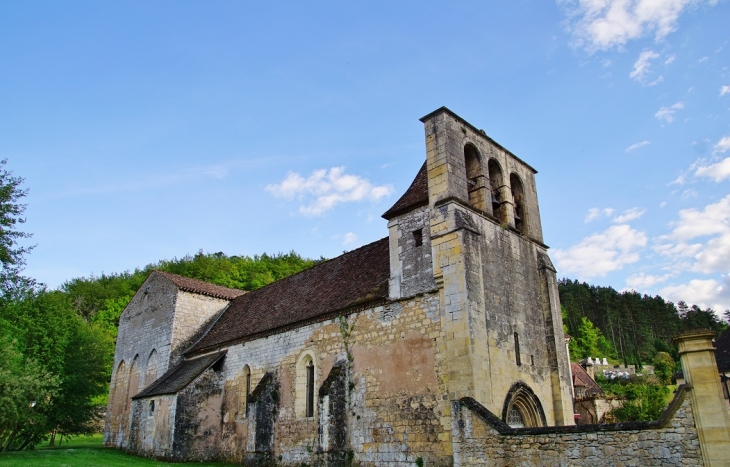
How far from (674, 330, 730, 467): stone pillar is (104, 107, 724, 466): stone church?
23cm

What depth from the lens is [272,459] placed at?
18125 mm

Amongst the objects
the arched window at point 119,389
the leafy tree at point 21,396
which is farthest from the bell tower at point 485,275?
the arched window at point 119,389

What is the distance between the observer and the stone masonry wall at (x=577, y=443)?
9430 millimetres

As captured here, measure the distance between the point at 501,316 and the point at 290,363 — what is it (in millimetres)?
8091

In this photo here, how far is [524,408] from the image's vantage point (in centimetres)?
1493

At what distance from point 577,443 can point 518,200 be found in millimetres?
9616

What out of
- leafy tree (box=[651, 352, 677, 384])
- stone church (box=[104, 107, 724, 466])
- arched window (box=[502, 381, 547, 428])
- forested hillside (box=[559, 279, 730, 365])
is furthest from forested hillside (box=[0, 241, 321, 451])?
forested hillside (box=[559, 279, 730, 365])

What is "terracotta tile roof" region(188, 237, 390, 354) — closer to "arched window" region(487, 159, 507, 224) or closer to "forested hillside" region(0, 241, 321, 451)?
"arched window" region(487, 159, 507, 224)

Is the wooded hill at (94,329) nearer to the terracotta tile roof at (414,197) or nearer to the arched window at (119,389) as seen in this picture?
the arched window at (119,389)

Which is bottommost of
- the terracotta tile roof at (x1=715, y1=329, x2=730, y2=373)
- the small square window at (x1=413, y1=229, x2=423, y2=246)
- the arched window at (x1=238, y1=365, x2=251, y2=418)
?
the arched window at (x1=238, y1=365, x2=251, y2=418)

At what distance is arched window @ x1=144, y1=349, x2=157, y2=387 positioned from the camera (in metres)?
25.7

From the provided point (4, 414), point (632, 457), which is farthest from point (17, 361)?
point (632, 457)

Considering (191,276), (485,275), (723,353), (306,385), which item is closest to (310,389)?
(306,385)

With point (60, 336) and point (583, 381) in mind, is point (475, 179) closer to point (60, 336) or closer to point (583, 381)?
point (60, 336)
